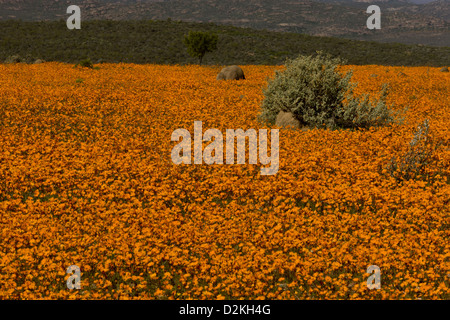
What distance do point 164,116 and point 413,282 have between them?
43.2ft

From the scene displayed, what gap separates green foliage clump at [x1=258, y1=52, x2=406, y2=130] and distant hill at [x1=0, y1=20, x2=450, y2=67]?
34031 millimetres

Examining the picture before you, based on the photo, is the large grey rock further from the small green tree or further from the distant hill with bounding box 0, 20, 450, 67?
the distant hill with bounding box 0, 20, 450, 67

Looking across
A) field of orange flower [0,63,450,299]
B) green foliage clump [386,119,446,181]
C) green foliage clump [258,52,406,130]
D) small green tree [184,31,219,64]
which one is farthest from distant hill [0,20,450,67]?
green foliage clump [386,119,446,181]

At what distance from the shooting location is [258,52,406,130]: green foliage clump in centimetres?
1695

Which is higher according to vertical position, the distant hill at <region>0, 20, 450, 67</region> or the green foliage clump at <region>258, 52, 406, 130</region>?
the distant hill at <region>0, 20, 450, 67</region>

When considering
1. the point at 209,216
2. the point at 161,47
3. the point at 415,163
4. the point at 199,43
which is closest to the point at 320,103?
the point at 415,163

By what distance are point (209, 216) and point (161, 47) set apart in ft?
182

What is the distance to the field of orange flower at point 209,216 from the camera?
7.23 metres

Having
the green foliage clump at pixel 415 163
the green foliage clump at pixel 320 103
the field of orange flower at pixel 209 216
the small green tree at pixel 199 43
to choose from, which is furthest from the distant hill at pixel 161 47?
the green foliage clump at pixel 415 163

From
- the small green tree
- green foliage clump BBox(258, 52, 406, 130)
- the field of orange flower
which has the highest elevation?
the small green tree

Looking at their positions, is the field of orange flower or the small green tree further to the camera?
the small green tree

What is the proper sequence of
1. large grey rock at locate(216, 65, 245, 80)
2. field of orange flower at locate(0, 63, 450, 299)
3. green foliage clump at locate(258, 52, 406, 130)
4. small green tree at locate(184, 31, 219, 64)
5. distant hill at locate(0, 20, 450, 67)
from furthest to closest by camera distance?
distant hill at locate(0, 20, 450, 67), small green tree at locate(184, 31, 219, 64), large grey rock at locate(216, 65, 245, 80), green foliage clump at locate(258, 52, 406, 130), field of orange flower at locate(0, 63, 450, 299)

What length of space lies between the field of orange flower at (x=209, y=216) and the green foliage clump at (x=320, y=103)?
1.01 meters

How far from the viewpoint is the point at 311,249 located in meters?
8.07
